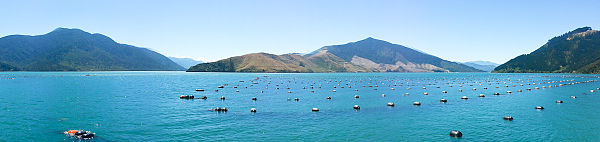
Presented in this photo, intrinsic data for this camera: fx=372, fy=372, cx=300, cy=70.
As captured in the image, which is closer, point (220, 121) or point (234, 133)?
point (234, 133)

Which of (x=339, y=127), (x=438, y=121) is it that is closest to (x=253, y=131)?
(x=339, y=127)

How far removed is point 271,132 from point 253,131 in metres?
2.43

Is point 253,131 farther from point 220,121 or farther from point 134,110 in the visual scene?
point 134,110

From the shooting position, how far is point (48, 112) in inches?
2643

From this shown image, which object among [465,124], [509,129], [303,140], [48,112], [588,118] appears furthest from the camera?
[48,112]

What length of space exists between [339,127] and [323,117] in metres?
9.79

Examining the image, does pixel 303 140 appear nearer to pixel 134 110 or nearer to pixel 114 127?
pixel 114 127

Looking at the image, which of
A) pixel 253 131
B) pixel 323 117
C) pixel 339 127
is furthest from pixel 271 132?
pixel 323 117

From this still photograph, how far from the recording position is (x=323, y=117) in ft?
201

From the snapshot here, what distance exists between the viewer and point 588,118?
6122cm

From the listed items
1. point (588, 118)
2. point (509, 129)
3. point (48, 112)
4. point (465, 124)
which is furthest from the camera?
point (48, 112)

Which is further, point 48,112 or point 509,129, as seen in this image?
point 48,112

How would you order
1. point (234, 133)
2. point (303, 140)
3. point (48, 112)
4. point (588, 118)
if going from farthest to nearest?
point (48, 112), point (588, 118), point (234, 133), point (303, 140)

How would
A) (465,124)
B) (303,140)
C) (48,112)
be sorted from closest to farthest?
(303,140), (465,124), (48,112)
